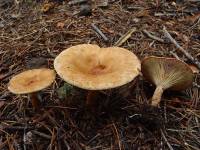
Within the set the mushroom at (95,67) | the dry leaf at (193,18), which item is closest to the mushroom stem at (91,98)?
the mushroom at (95,67)

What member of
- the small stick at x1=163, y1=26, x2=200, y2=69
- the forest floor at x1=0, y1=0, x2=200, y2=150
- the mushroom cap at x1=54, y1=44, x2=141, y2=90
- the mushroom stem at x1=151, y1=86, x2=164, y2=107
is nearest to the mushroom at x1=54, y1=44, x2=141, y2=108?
the mushroom cap at x1=54, y1=44, x2=141, y2=90

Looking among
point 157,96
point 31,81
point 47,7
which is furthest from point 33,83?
point 47,7

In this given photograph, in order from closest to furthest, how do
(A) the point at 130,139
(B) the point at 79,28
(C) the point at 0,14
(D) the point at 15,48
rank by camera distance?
(A) the point at 130,139
(D) the point at 15,48
(B) the point at 79,28
(C) the point at 0,14

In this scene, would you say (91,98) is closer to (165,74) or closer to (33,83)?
(33,83)

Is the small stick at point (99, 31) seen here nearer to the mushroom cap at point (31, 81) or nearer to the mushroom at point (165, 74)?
the mushroom at point (165, 74)

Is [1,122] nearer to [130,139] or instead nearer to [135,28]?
[130,139]

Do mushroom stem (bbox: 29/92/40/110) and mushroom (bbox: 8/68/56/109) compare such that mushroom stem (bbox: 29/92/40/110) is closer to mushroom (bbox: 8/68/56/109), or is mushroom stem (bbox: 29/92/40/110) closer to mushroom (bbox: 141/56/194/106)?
mushroom (bbox: 8/68/56/109)

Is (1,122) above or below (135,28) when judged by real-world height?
below

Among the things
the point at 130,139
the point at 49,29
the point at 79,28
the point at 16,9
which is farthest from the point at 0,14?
the point at 130,139
